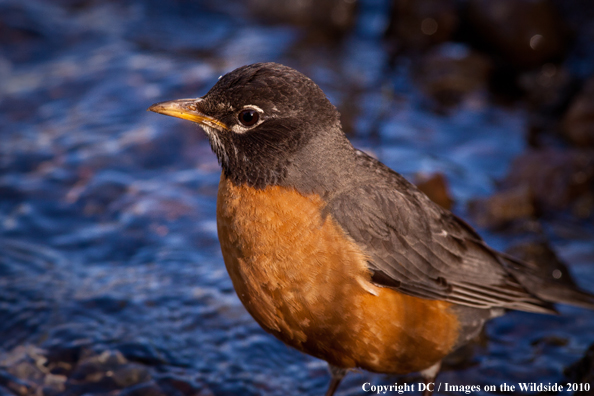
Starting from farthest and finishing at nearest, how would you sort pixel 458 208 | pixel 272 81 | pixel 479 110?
pixel 479 110 < pixel 458 208 < pixel 272 81

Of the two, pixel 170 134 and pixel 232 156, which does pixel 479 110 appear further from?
pixel 232 156

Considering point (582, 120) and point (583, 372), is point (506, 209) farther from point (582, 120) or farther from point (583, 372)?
point (583, 372)

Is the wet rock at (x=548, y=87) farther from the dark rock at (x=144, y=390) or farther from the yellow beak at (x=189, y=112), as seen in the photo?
the dark rock at (x=144, y=390)

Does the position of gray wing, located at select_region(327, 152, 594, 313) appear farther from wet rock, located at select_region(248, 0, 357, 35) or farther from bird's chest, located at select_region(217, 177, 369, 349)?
wet rock, located at select_region(248, 0, 357, 35)

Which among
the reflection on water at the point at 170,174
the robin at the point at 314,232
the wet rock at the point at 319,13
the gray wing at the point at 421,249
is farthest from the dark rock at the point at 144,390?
the wet rock at the point at 319,13

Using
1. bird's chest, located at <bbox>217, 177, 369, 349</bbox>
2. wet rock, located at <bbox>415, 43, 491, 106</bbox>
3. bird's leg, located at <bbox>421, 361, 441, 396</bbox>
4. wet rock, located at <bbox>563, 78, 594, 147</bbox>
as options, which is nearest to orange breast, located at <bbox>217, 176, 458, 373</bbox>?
bird's chest, located at <bbox>217, 177, 369, 349</bbox>

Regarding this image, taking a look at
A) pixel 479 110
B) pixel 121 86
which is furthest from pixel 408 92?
pixel 121 86
